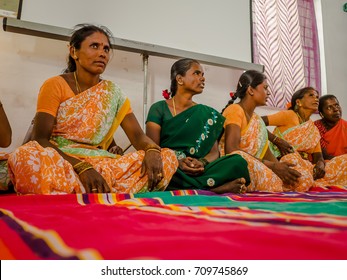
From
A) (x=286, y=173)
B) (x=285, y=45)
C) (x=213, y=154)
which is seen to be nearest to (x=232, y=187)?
(x=213, y=154)

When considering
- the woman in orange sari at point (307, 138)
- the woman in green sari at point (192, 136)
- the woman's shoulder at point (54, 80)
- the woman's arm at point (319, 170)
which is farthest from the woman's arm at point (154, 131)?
the woman's arm at point (319, 170)

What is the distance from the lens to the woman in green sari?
2.06m

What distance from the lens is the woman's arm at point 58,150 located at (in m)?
1.70

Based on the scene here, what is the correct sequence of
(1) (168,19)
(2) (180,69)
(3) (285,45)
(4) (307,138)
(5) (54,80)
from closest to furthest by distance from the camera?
(5) (54,80) → (2) (180,69) → (4) (307,138) → (1) (168,19) → (3) (285,45)

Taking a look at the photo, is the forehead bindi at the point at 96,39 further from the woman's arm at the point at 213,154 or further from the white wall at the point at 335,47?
the white wall at the point at 335,47

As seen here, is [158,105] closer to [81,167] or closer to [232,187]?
[232,187]

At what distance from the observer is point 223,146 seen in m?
2.88

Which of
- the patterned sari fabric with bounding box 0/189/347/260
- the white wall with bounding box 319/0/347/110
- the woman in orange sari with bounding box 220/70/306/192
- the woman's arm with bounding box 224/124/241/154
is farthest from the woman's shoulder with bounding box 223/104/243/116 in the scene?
the white wall with bounding box 319/0/347/110

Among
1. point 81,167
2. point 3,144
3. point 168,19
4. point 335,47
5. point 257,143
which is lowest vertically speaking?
point 81,167

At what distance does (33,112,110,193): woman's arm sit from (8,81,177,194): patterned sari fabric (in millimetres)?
49

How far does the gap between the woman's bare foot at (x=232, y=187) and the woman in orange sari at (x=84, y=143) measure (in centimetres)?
31

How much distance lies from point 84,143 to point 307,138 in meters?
2.20

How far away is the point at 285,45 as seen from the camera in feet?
14.6
